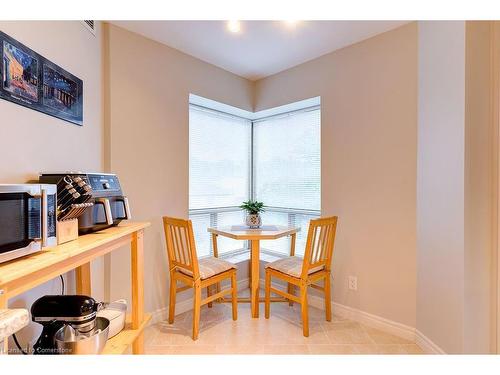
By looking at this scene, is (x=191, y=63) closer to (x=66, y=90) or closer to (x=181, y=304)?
(x=66, y=90)

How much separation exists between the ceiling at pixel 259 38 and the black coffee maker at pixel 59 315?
2067mm

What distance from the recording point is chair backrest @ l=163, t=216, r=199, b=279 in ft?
6.44

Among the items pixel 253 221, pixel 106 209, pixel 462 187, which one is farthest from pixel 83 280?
pixel 462 187

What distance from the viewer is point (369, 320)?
7.23ft

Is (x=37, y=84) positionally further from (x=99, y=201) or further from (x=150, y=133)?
(x=150, y=133)

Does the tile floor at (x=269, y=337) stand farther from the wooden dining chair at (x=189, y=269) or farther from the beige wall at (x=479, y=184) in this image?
the beige wall at (x=479, y=184)

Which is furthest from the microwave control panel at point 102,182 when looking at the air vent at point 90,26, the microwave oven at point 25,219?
the air vent at point 90,26

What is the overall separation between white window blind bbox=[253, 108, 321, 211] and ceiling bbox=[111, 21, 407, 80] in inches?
27.3

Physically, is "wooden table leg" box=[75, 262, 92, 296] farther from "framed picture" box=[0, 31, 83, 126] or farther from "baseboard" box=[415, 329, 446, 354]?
"baseboard" box=[415, 329, 446, 354]

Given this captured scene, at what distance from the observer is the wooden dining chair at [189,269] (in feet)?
6.49

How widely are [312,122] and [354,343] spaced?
2218 millimetres

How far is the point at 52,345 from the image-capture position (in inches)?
43.7

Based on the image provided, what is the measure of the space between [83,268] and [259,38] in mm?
2338
